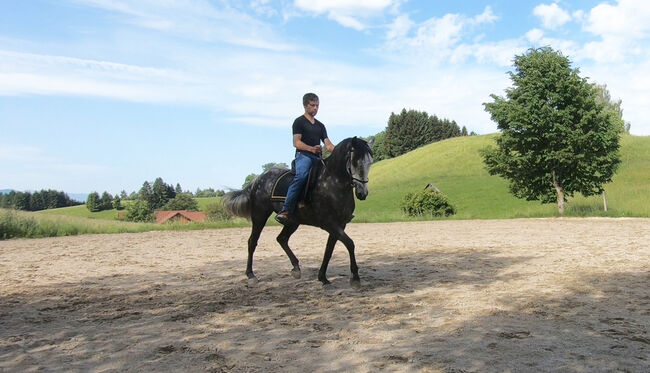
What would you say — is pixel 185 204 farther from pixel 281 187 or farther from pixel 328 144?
pixel 328 144

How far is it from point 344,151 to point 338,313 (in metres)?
2.50

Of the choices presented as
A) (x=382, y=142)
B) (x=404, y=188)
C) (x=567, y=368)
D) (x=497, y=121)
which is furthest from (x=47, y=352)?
(x=382, y=142)

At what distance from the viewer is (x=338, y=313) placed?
588cm

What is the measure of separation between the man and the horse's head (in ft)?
2.29

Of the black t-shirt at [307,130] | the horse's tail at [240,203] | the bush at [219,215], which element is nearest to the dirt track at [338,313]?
the horse's tail at [240,203]

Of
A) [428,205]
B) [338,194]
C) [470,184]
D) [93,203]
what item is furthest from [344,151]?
[93,203]

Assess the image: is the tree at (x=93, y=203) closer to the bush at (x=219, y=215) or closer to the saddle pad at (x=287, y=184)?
the bush at (x=219, y=215)

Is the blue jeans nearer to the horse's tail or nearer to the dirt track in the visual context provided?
the dirt track

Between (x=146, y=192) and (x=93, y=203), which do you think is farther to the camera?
(x=146, y=192)

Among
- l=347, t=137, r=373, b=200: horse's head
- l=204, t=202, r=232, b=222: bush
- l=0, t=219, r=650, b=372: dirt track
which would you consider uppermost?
l=347, t=137, r=373, b=200: horse's head

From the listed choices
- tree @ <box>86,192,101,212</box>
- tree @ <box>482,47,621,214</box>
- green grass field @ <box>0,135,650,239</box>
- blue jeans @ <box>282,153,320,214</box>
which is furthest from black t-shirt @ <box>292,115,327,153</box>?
tree @ <box>86,192,101,212</box>

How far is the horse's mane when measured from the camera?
7090 millimetres

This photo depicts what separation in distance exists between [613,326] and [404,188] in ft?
192

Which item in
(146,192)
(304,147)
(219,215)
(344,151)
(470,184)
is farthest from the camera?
(146,192)
